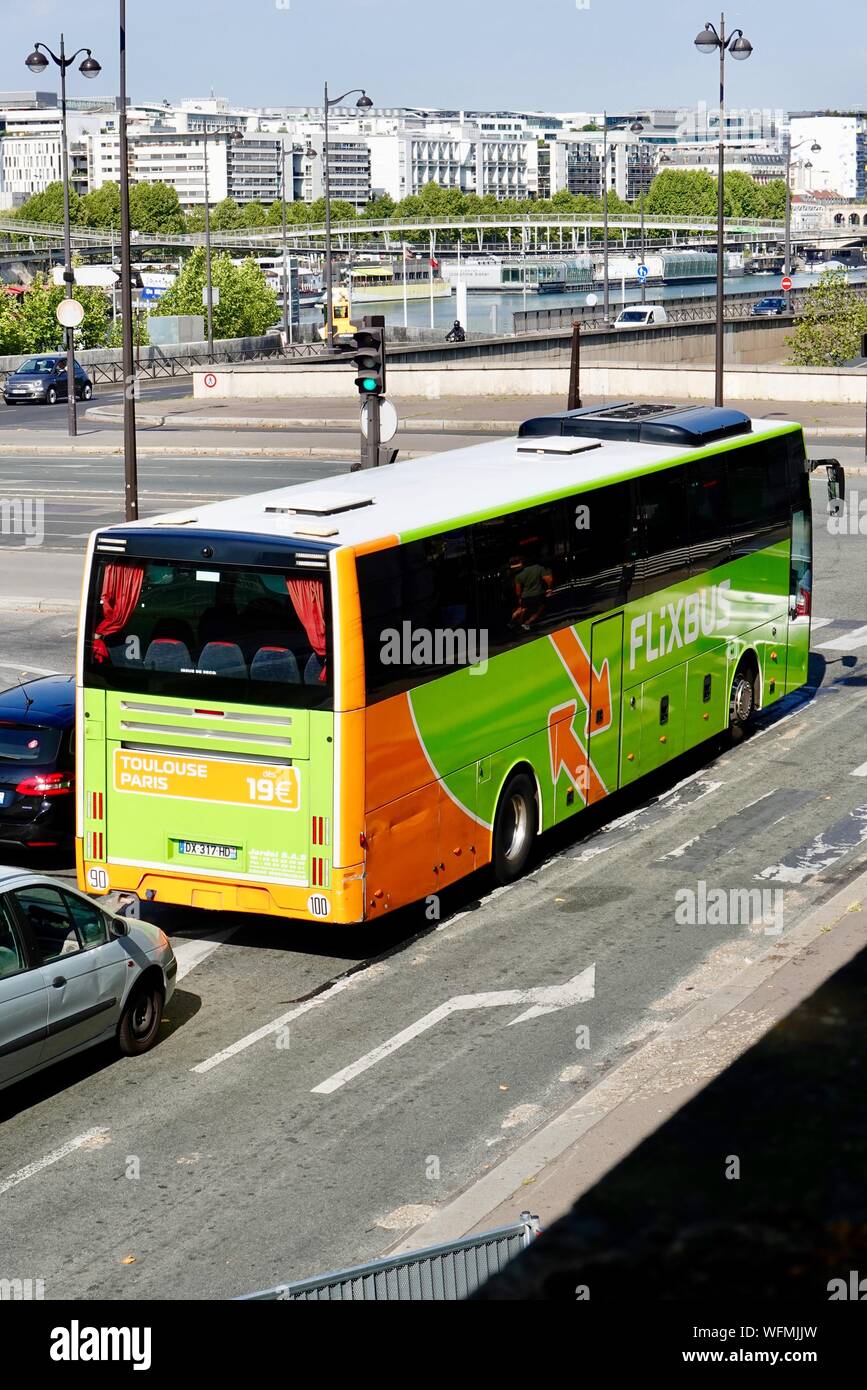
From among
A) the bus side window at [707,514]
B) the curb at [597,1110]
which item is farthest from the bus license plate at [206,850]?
the bus side window at [707,514]

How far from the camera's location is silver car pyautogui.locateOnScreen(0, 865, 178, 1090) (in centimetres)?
986

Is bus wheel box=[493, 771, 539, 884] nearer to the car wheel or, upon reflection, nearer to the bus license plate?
the bus license plate

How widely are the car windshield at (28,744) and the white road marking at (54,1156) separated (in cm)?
524

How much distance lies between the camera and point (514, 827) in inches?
567

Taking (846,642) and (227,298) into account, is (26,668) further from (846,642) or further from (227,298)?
(227,298)

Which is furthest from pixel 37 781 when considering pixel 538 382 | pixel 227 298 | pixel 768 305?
pixel 768 305

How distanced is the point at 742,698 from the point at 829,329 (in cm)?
4680

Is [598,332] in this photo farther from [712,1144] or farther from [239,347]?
[712,1144]

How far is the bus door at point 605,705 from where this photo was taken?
50.3ft

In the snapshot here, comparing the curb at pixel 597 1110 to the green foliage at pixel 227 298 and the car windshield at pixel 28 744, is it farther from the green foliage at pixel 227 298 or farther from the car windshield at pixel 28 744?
the green foliage at pixel 227 298

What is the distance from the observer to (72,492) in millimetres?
39250

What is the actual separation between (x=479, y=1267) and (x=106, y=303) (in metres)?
91.6

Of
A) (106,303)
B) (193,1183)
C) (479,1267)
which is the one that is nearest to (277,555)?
(193,1183)

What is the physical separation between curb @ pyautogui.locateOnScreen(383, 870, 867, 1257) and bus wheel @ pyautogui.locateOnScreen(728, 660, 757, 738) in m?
5.87
